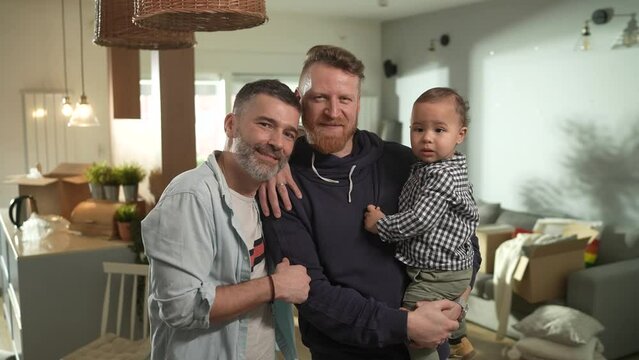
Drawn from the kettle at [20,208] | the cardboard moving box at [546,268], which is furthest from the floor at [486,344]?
the kettle at [20,208]

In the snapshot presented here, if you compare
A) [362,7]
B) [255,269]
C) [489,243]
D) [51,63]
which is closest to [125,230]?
[255,269]

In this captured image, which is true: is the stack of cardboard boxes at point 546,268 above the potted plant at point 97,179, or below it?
below

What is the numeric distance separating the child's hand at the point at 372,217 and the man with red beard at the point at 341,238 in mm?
24

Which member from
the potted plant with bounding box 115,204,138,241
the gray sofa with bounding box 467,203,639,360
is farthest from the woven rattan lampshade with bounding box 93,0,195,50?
the gray sofa with bounding box 467,203,639,360

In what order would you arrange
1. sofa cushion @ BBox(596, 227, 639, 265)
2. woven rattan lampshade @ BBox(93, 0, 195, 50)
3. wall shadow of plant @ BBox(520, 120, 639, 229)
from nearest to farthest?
woven rattan lampshade @ BBox(93, 0, 195, 50) → sofa cushion @ BBox(596, 227, 639, 265) → wall shadow of plant @ BBox(520, 120, 639, 229)

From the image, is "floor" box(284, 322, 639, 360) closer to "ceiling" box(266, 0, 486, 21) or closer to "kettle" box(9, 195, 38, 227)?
"kettle" box(9, 195, 38, 227)

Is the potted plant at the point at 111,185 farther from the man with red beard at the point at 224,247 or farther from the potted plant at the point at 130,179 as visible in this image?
the man with red beard at the point at 224,247

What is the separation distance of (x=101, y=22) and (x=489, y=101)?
5.34 meters

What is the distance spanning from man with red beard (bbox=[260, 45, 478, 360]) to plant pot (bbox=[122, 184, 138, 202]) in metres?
2.24

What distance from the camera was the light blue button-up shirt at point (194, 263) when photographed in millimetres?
1428

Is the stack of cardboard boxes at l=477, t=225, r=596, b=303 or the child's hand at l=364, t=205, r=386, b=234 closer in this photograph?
the child's hand at l=364, t=205, r=386, b=234

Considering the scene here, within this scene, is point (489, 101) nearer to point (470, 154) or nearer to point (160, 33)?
point (470, 154)

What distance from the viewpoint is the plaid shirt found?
5.44ft

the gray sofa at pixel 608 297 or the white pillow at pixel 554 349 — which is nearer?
the white pillow at pixel 554 349
